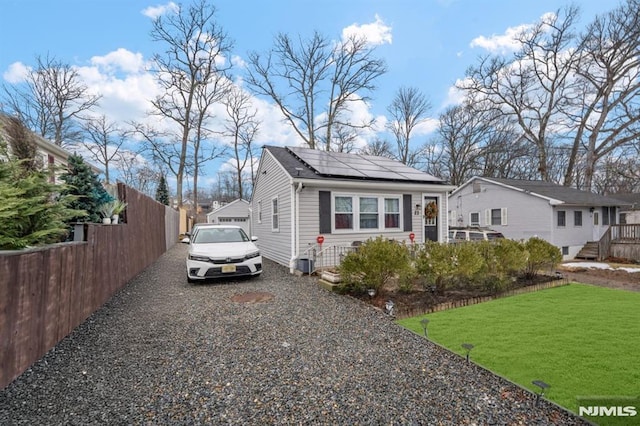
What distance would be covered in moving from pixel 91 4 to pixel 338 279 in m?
10.3

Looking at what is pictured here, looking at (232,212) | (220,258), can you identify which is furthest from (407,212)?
(232,212)

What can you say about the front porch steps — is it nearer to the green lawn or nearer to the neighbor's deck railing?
the neighbor's deck railing

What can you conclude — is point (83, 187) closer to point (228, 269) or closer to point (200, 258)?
point (200, 258)

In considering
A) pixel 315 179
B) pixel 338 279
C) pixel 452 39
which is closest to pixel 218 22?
pixel 452 39

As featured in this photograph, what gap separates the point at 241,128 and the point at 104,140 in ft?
39.1

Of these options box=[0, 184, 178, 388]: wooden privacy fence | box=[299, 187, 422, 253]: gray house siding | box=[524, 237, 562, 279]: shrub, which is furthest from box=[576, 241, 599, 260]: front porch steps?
box=[0, 184, 178, 388]: wooden privacy fence

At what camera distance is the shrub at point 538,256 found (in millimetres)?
7531

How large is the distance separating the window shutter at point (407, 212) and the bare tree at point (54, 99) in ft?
74.7

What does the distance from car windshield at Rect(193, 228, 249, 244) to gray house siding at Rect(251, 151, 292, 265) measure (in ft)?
4.97

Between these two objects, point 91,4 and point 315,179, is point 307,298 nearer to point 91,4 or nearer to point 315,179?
point 315,179

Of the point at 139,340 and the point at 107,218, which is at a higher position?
the point at 107,218

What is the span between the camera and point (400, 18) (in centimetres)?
1258

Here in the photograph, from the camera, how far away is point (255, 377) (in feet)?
9.51

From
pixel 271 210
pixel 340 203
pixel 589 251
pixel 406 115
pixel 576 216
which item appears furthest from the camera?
pixel 406 115
